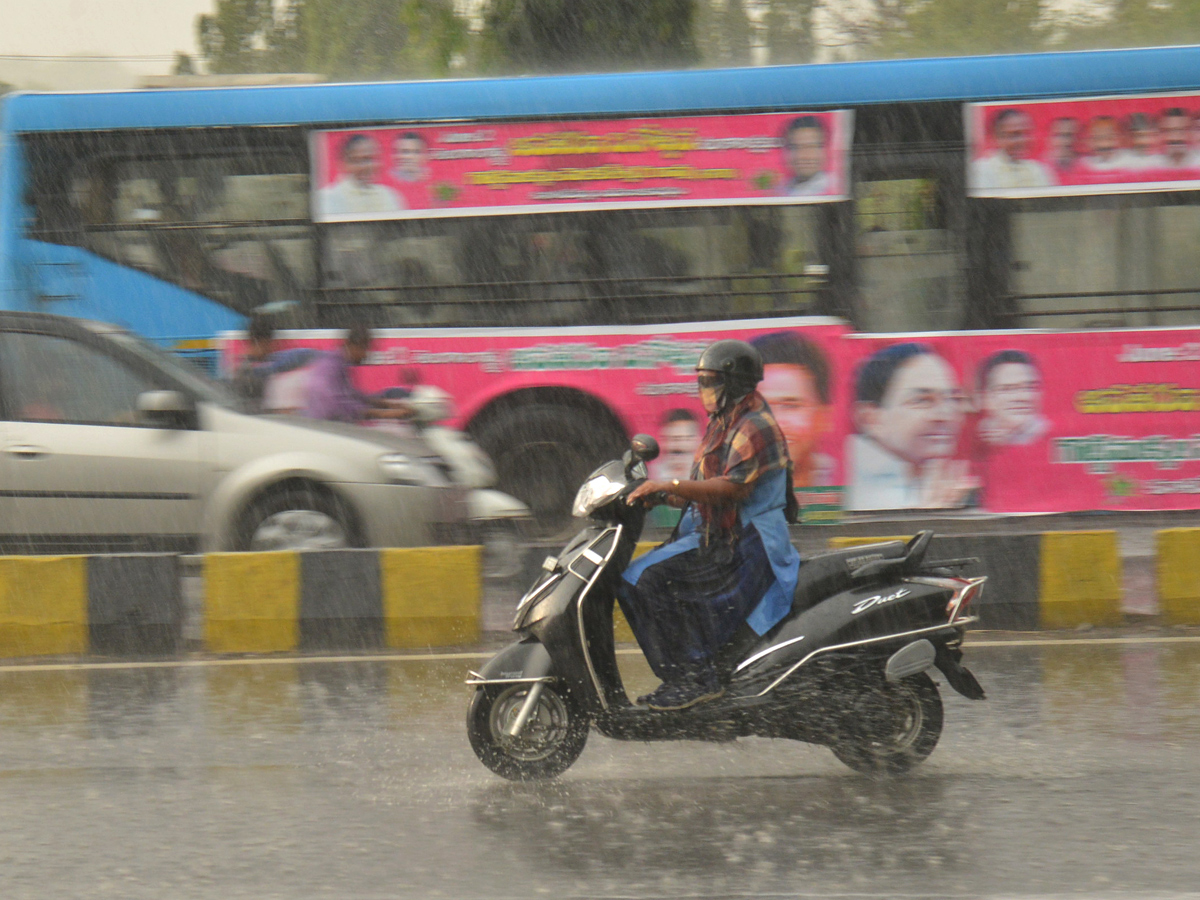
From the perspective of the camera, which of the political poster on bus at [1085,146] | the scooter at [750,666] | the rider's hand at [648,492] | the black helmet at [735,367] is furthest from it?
the political poster on bus at [1085,146]

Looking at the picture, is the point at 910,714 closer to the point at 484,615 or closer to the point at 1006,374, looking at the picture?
the point at 484,615

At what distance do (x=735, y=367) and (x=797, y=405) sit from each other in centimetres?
524

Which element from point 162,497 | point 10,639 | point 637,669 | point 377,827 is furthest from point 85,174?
point 377,827

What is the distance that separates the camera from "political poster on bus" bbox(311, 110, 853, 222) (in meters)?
10.0

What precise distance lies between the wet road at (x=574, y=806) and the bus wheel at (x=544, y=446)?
3.84m

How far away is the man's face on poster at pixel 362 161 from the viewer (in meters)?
10.2

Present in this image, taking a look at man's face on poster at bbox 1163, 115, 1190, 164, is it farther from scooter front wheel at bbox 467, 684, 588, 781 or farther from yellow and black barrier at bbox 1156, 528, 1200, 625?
scooter front wheel at bbox 467, 684, 588, 781

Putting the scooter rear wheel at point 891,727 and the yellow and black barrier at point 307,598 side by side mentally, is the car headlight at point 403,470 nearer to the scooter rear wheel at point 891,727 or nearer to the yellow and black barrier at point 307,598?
the yellow and black barrier at point 307,598

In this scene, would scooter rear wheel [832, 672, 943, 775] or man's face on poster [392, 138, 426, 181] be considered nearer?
scooter rear wheel [832, 672, 943, 775]

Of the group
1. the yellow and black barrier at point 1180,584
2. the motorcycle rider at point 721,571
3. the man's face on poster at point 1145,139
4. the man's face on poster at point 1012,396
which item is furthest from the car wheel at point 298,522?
the man's face on poster at point 1145,139

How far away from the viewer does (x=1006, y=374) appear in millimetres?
10016

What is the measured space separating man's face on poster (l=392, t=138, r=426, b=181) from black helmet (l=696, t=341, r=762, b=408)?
18.3 ft

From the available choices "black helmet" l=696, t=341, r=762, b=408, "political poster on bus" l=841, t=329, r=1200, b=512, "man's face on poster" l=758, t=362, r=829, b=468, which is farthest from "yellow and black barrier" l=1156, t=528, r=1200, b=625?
"black helmet" l=696, t=341, r=762, b=408

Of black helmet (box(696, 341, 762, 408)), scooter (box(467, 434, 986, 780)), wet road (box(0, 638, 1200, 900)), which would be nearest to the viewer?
wet road (box(0, 638, 1200, 900))
